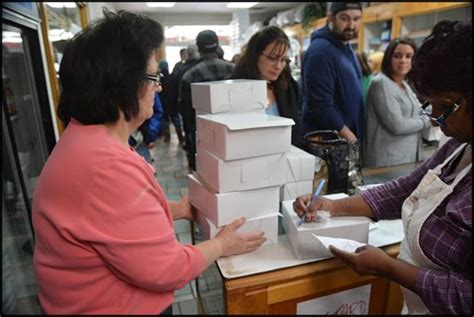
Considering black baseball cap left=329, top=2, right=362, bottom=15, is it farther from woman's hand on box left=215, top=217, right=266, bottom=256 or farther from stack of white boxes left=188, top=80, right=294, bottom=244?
woman's hand on box left=215, top=217, right=266, bottom=256

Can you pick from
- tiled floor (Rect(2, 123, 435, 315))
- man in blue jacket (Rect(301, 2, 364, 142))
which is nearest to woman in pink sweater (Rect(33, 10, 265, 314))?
tiled floor (Rect(2, 123, 435, 315))

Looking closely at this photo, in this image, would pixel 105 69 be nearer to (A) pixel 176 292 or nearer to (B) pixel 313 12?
(A) pixel 176 292

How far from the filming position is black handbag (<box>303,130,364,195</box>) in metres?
1.32

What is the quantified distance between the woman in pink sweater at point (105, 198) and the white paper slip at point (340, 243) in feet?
1.41

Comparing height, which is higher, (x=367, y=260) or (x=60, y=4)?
(x=60, y=4)

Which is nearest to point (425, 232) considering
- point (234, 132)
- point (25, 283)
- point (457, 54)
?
point (457, 54)

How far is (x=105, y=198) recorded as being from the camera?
617 mm

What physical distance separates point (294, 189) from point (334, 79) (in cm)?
79

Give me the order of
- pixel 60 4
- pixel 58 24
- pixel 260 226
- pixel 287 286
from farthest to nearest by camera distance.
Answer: pixel 60 4 → pixel 58 24 → pixel 260 226 → pixel 287 286

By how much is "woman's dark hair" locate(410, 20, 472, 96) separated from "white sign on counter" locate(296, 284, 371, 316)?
0.71 m

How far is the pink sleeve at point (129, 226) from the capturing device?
0.62 metres

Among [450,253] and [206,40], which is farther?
[206,40]

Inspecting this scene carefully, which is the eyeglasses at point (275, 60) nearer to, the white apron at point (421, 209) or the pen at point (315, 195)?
the pen at point (315, 195)

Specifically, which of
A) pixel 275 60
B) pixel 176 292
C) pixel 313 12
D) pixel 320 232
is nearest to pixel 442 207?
pixel 320 232
